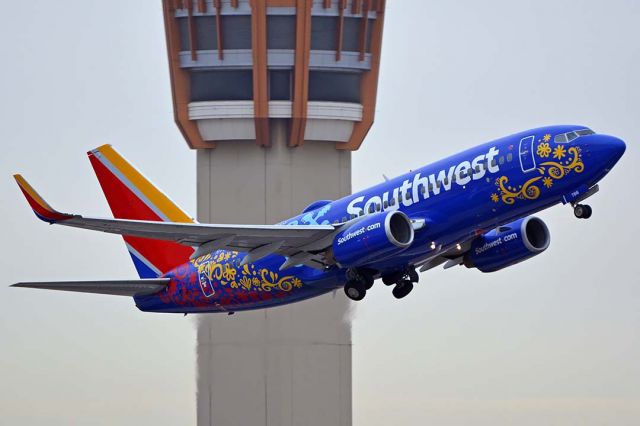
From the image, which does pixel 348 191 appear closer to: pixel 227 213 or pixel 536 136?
pixel 227 213

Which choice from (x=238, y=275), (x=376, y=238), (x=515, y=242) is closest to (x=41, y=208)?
(x=376, y=238)

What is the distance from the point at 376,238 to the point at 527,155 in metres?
6.01

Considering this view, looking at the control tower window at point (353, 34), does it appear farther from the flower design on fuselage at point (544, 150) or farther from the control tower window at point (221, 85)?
the flower design on fuselage at point (544, 150)

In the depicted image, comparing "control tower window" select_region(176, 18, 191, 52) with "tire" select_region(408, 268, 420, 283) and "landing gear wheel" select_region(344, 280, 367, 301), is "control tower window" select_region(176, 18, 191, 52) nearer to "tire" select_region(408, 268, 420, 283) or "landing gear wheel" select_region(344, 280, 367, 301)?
"tire" select_region(408, 268, 420, 283)

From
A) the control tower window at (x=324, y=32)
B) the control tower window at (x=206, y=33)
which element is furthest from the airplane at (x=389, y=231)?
the control tower window at (x=324, y=32)

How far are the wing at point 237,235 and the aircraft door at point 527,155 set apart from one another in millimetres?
7581

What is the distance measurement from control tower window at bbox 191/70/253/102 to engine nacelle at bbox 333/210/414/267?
112ft

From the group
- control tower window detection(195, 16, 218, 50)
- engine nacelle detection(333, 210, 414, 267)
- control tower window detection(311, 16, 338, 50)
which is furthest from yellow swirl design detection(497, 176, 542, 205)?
control tower window detection(195, 16, 218, 50)

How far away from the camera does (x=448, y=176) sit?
74.0 meters

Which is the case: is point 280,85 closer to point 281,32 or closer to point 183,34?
point 281,32

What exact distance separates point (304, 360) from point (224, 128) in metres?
12.8

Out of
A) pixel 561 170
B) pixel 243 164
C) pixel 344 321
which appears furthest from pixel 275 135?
pixel 561 170

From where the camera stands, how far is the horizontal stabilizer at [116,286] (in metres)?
79.1

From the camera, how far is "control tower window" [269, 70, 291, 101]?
107 metres
